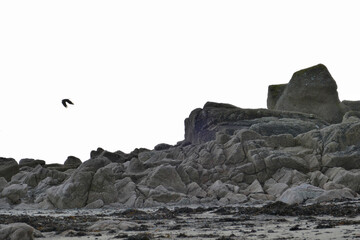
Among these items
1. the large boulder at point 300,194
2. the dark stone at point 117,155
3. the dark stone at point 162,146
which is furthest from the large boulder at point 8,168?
the large boulder at point 300,194

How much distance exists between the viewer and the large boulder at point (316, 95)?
57.3 metres

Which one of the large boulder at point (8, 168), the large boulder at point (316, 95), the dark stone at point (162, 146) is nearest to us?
the large boulder at point (8, 168)

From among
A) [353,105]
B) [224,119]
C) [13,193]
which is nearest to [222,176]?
[13,193]

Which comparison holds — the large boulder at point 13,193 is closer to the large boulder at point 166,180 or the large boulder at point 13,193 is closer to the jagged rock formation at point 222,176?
the jagged rock formation at point 222,176

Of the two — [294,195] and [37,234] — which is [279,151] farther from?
[37,234]

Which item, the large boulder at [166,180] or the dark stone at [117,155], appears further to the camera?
the dark stone at [117,155]

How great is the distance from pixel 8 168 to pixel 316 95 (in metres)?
34.5

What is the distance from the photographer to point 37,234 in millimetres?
14312

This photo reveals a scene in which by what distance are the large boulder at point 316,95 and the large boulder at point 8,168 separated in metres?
32.0

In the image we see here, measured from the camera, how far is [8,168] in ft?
131

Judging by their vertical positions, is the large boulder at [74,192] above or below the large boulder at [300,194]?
above

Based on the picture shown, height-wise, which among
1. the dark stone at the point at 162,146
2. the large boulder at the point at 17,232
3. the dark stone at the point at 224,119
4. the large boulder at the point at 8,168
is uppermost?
the dark stone at the point at 224,119

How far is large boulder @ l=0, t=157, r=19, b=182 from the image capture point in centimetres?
3962

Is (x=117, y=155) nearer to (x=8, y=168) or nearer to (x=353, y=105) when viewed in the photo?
(x=8, y=168)
